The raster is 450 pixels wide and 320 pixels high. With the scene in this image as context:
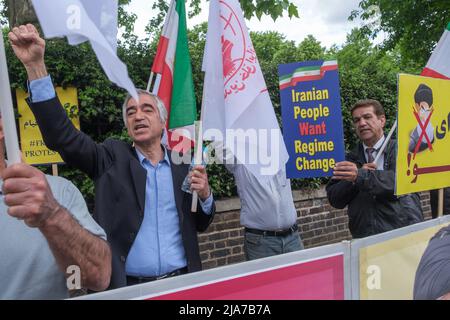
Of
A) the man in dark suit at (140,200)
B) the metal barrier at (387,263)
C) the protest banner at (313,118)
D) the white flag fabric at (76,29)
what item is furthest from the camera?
the protest banner at (313,118)


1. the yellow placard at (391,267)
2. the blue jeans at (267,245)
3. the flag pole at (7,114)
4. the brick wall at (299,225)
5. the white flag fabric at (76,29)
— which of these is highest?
the white flag fabric at (76,29)

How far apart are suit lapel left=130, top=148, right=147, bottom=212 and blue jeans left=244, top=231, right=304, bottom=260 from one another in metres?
1.38

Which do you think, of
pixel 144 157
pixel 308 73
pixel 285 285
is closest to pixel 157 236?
pixel 144 157

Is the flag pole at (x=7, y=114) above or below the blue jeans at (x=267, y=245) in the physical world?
above

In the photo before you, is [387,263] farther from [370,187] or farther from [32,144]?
[32,144]

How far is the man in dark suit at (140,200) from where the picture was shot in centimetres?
256

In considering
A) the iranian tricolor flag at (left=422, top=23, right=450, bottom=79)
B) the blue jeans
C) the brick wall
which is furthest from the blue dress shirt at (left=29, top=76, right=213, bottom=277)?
the brick wall

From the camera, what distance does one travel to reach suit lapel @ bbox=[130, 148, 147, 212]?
2.62 metres

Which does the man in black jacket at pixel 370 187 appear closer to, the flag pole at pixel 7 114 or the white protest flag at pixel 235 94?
the white protest flag at pixel 235 94

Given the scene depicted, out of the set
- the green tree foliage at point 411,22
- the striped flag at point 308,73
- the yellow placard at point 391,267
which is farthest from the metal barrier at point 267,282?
the green tree foliage at point 411,22

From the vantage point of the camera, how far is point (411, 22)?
11094 mm

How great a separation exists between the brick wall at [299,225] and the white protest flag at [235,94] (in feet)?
9.67
